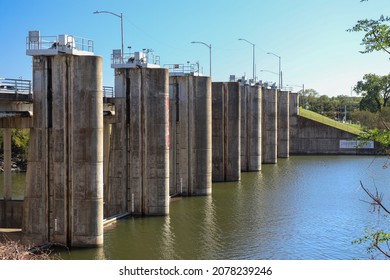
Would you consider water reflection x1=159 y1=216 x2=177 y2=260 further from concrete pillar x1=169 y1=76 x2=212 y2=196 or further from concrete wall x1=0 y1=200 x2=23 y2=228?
concrete pillar x1=169 y1=76 x2=212 y2=196

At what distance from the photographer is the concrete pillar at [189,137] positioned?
4469 cm

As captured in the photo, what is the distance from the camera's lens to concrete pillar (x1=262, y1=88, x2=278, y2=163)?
73.2 m

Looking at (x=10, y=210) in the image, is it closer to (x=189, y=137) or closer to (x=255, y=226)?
(x=189, y=137)

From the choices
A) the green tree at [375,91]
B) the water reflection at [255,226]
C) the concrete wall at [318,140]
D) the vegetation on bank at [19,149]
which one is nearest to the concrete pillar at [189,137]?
the water reflection at [255,226]

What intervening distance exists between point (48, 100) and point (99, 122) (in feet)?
8.82

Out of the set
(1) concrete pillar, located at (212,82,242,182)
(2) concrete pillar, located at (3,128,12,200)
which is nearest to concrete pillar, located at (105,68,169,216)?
(2) concrete pillar, located at (3,128,12,200)

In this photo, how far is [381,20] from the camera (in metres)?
15.2

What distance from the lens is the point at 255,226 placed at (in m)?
33.7

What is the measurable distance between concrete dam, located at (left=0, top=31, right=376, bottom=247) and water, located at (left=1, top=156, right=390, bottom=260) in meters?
1.67

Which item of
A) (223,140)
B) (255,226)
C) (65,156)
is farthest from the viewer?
(223,140)

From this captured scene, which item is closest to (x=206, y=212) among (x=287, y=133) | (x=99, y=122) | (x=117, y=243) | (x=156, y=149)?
(x=156, y=149)

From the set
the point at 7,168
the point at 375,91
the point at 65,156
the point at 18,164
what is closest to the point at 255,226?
the point at 65,156

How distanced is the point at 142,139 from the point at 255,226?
29.3ft
